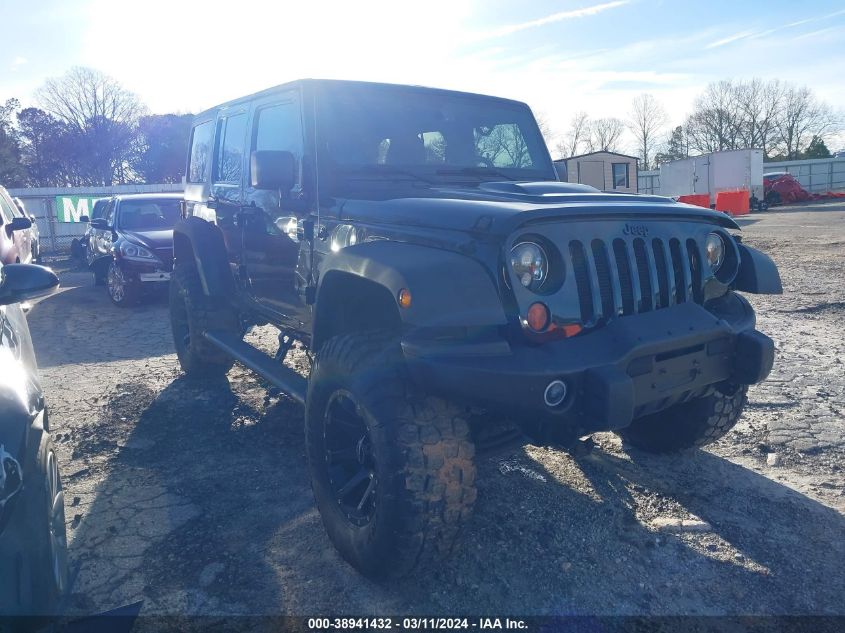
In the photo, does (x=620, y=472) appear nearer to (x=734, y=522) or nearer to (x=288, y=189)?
(x=734, y=522)

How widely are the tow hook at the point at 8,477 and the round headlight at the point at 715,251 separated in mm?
2957

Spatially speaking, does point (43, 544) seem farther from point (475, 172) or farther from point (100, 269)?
point (100, 269)

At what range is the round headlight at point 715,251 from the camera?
3271mm

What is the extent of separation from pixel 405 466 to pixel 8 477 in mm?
1305

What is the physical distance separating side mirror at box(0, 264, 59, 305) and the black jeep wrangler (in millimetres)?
1166

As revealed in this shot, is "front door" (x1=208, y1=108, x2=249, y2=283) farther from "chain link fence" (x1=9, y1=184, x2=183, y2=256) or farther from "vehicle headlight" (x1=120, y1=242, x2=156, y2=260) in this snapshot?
"chain link fence" (x1=9, y1=184, x2=183, y2=256)

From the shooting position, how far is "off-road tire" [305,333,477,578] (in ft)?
8.52

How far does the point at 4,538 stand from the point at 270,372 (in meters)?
2.22

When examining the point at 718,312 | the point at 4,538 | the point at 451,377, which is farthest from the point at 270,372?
the point at 718,312

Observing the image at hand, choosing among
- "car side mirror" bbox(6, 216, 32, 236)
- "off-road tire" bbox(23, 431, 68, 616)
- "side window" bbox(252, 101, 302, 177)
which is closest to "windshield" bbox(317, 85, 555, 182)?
"side window" bbox(252, 101, 302, 177)

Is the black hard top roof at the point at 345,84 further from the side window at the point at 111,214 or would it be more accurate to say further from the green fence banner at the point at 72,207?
the green fence banner at the point at 72,207

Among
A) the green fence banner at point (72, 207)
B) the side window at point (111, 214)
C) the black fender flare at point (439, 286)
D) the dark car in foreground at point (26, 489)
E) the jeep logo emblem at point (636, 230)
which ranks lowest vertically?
the dark car in foreground at point (26, 489)

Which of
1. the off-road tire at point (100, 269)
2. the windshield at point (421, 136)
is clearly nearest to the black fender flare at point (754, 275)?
the windshield at point (421, 136)

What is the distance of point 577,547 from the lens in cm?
317
